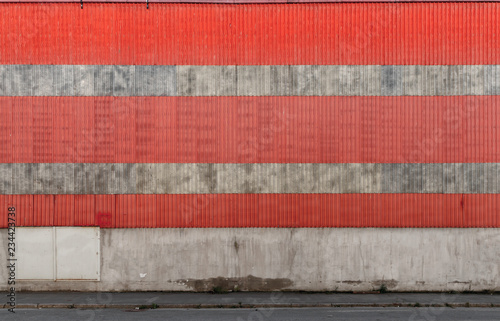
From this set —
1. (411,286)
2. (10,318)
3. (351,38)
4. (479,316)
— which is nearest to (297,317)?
(411,286)

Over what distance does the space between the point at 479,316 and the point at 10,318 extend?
17.0 m

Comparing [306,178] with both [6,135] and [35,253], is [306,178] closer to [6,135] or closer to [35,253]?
[35,253]

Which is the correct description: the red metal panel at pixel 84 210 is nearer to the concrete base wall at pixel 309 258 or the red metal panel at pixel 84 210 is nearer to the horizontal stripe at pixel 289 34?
the concrete base wall at pixel 309 258

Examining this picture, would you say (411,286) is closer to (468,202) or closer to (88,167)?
(468,202)

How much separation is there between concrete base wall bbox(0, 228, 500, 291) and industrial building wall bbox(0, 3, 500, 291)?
2.4 inches

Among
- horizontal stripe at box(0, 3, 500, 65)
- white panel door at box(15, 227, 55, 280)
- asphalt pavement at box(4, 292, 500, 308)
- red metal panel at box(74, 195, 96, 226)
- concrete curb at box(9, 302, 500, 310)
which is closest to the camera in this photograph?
concrete curb at box(9, 302, 500, 310)

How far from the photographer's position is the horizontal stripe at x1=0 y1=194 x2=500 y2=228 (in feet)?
48.2

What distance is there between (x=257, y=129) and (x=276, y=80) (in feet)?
7.57

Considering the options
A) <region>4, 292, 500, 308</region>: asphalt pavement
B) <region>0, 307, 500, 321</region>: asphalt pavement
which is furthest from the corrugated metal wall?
<region>0, 307, 500, 321</region>: asphalt pavement

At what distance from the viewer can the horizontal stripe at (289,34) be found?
14.8 m

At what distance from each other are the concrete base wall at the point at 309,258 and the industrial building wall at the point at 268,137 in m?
0.06

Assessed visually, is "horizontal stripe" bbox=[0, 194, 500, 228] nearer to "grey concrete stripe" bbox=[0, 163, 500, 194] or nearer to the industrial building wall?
the industrial building wall

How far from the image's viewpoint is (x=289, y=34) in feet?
48.7

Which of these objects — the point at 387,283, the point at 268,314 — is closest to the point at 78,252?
the point at 268,314
